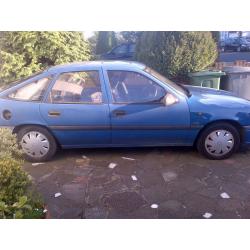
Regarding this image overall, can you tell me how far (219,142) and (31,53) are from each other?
3.85 meters

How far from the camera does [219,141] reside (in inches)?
153

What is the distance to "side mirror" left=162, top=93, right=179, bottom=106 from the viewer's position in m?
3.81

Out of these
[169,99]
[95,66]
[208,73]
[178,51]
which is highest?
[178,51]

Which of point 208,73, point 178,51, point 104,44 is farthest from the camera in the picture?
point 178,51

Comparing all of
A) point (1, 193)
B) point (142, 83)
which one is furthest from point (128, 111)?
point (1, 193)

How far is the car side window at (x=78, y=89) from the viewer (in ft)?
12.7

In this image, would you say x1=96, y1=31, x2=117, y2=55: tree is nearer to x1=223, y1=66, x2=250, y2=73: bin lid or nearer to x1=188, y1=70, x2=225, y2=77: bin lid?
x1=188, y1=70, x2=225, y2=77: bin lid

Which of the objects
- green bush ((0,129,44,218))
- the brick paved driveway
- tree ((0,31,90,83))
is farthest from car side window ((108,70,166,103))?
tree ((0,31,90,83))

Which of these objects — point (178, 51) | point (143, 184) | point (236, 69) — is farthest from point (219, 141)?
point (178, 51)

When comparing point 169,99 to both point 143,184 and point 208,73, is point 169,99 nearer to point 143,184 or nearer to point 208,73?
point 143,184

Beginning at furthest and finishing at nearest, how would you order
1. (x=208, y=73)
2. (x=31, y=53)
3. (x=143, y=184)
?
(x=208, y=73), (x=31, y=53), (x=143, y=184)

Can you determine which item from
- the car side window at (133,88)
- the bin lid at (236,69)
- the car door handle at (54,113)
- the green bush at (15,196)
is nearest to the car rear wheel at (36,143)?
the car door handle at (54,113)

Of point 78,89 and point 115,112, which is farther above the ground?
point 78,89
